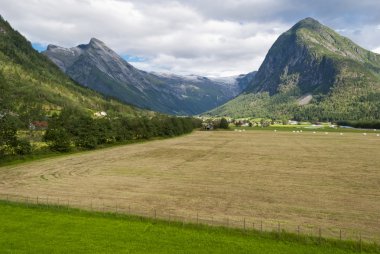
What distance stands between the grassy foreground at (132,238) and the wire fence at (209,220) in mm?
1471

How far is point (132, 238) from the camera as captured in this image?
38594mm

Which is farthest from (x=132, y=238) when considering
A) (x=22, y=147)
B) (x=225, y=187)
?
(x=22, y=147)

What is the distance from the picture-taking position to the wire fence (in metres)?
38.8

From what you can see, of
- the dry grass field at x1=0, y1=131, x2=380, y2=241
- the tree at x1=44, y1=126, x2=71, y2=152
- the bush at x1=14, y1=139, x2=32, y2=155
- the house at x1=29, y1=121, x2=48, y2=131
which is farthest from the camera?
the house at x1=29, y1=121, x2=48, y2=131

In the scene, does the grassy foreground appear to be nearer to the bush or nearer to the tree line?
the tree line

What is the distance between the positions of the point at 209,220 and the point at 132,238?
1022 cm

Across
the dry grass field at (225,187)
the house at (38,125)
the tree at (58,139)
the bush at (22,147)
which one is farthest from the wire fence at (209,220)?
the house at (38,125)

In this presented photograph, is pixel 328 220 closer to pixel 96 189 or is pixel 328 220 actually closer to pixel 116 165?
pixel 96 189

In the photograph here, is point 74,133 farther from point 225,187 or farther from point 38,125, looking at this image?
point 225,187

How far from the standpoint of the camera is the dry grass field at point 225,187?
46656 millimetres

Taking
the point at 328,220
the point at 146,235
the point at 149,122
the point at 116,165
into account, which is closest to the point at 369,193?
the point at 328,220

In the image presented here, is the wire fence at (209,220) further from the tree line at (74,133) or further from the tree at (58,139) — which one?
the tree at (58,139)

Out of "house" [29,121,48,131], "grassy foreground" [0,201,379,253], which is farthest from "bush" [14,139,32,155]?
"house" [29,121,48,131]

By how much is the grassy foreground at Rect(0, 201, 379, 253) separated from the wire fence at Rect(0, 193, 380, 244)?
1471mm
